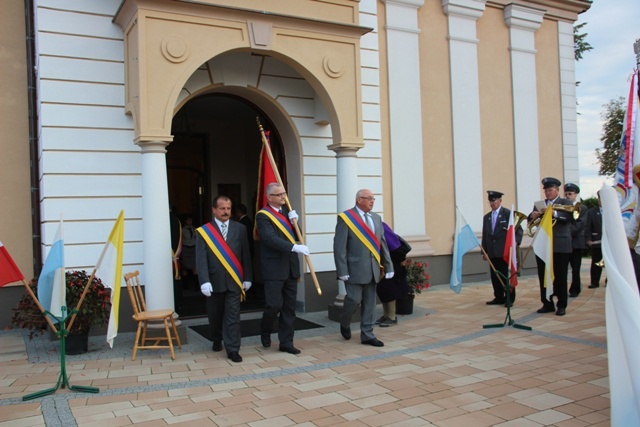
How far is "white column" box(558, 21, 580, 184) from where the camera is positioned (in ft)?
43.3

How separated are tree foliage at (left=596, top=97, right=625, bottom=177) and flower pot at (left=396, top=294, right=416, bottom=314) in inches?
1093

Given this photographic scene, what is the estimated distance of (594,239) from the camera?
10.8m

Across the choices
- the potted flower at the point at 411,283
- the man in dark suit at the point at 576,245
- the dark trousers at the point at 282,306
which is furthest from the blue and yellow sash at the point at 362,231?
the man in dark suit at the point at 576,245

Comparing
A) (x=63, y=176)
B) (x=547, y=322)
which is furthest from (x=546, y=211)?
(x=63, y=176)

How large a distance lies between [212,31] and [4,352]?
462 cm

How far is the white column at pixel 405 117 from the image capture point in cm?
1062

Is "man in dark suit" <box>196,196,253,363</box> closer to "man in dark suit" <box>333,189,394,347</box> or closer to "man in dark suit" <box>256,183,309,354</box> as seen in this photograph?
"man in dark suit" <box>256,183,309,354</box>

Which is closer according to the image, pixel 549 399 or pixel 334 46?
pixel 549 399

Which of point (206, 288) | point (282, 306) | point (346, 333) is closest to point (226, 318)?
point (206, 288)

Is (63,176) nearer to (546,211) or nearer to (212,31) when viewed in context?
(212,31)

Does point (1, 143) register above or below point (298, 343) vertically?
above

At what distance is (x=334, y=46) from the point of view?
8.05 metres

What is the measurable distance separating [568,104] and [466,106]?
3229mm

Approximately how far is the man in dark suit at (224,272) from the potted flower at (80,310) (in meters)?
1.29
